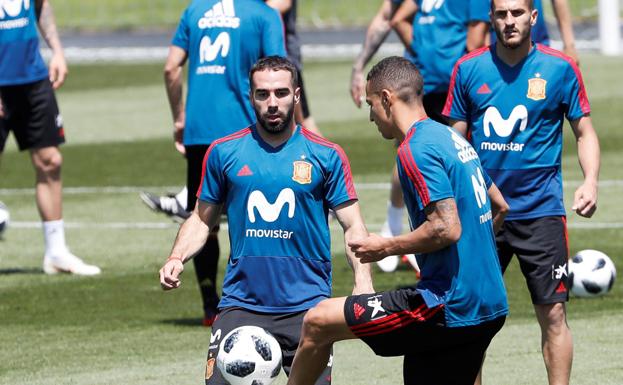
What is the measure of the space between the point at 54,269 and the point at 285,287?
5661 mm

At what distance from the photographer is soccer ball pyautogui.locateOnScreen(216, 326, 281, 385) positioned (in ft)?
23.7

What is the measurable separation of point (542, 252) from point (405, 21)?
5096 mm

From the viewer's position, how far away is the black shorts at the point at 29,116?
42.0ft

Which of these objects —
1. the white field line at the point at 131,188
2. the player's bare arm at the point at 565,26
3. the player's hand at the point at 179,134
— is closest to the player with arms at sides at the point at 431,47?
the player's bare arm at the point at 565,26

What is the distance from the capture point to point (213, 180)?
7832 millimetres

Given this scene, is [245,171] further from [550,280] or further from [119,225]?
[119,225]

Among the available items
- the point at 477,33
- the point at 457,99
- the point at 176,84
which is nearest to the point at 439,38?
the point at 477,33

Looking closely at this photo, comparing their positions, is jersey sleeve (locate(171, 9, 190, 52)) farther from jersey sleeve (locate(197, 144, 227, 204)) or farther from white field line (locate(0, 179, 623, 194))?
white field line (locate(0, 179, 623, 194))

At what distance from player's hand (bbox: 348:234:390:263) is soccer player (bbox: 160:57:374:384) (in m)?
0.72

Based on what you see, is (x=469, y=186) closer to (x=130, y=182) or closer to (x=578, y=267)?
(x=578, y=267)

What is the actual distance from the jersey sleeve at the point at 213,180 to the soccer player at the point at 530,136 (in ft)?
5.43

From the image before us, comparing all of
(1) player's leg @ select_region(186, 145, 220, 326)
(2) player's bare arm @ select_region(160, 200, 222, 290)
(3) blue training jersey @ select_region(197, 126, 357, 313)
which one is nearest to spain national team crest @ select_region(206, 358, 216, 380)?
(3) blue training jersey @ select_region(197, 126, 357, 313)

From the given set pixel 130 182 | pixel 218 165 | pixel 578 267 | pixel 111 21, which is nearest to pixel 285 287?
pixel 218 165

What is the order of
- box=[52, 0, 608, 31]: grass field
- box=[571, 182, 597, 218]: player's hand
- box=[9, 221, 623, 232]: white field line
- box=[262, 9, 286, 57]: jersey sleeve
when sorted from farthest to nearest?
1. box=[52, 0, 608, 31]: grass field
2. box=[9, 221, 623, 232]: white field line
3. box=[262, 9, 286, 57]: jersey sleeve
4. box=[571, 182, 597, 218]: player's hand
